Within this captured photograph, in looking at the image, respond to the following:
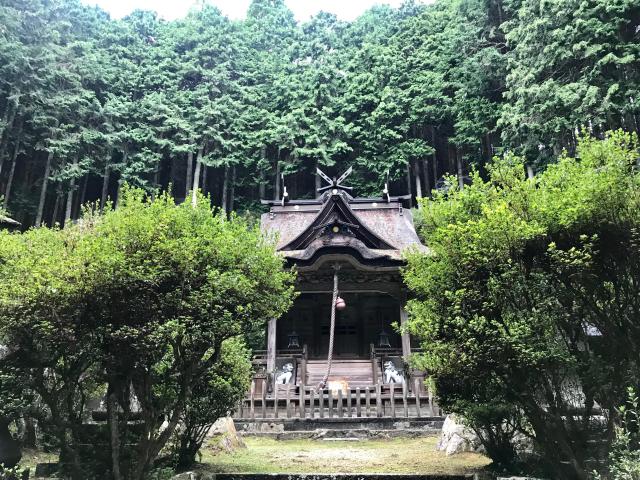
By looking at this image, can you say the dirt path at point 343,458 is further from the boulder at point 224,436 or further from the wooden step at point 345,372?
the wooden step at point 345,372

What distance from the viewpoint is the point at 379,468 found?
7.92m

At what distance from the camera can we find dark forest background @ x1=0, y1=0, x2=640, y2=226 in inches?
1050

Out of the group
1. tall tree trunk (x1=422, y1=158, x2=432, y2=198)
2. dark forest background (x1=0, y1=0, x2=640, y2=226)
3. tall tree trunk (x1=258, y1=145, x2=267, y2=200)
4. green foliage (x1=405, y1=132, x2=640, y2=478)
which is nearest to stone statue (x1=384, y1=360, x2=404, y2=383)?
green foliage (x1=405, y1=132, x2=640, y2=478)

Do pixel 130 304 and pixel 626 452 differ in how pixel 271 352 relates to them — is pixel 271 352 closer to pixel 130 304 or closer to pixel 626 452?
pixel 130 304

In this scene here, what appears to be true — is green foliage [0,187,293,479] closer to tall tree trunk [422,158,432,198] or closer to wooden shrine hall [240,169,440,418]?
wooden shrine hall [240,169,440,418]

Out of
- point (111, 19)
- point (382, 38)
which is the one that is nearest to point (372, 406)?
point (382, 38)

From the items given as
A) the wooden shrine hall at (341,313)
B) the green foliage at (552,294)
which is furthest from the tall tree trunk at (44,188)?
the green foliage at (552,294)

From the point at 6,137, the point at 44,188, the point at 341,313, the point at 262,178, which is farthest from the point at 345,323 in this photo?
the point at 6,137

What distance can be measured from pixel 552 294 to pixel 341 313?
1546cm

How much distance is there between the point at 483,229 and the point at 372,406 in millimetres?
8715

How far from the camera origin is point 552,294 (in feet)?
18.8

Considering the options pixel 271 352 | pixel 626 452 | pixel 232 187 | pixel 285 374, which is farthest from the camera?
pixel 232 187

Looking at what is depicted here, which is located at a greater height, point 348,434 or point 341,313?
point 341,313

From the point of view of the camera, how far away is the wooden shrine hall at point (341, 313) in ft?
44.8
